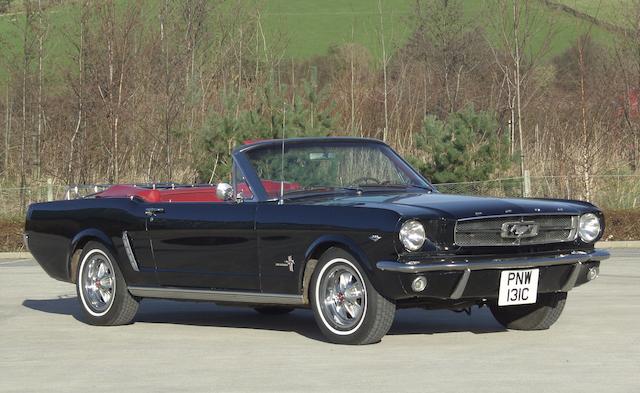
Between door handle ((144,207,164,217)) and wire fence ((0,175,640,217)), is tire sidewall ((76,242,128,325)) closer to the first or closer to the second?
door handle ((144,207,164,217))

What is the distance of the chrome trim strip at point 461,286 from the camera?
Result: 9969mm

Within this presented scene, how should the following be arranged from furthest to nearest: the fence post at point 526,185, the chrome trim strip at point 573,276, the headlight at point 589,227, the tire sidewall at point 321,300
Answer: the fence post at point 526,185, the headlight at point 589,227, the chrome trim strip at point 573,276, the tire sidewall at point 321,300

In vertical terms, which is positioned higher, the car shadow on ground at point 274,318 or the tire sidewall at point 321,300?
the tire sidewall at point 321,300

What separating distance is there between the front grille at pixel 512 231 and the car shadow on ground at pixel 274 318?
3.47 ft

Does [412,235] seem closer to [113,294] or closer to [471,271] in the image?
[471,271]

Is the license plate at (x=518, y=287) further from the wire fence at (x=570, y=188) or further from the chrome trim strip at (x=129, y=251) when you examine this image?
the wire fence at (x=570, y=188)

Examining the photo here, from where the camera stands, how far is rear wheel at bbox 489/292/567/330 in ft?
36.7

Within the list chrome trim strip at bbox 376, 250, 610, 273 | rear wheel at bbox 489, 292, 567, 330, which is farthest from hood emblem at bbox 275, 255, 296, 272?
rear wheel at bbox 489, 292, 567, 330

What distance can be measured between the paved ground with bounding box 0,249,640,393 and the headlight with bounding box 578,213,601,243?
28.2 inches

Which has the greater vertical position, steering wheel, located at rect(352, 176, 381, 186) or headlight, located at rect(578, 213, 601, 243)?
steering wheel, located at rect(352, 176, 381, 186)

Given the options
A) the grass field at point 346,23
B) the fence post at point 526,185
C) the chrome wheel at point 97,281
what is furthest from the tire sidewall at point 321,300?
the grass field at point 346,23

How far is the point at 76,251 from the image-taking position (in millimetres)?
12766

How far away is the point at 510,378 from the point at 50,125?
2634 centimetres

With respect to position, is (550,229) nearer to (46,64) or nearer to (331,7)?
(46,64)
